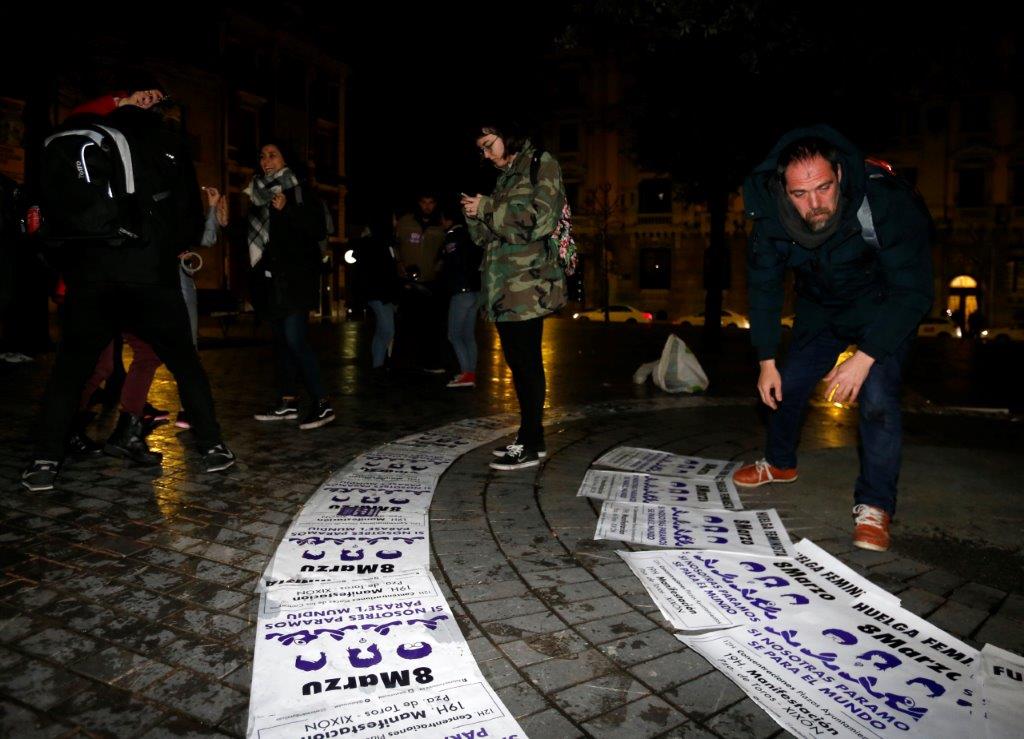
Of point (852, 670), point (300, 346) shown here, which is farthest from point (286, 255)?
point (852, 670)

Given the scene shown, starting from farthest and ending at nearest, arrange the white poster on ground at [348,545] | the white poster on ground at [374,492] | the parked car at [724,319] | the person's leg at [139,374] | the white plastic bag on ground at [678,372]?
the parked car at [724,319] < the white plastic bag on ground at [678,372] < the person's leg at [139,374] < the white poster on ground at [374,492] < the white poster on ground at [348,545]

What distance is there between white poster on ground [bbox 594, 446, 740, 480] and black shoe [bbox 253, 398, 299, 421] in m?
2.38

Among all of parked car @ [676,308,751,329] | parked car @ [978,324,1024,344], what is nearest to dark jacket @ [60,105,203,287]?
parked car @ [978,324,1024,344]

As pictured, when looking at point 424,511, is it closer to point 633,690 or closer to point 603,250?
point 633,690

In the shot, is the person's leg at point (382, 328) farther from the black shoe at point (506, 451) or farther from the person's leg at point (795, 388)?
the person's leg at point (795, 388)

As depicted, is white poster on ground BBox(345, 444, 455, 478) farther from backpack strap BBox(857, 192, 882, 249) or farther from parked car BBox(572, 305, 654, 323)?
parked car BBox(572, 305, 654, 323)

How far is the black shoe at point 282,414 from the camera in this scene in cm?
543

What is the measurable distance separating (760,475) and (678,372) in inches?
137

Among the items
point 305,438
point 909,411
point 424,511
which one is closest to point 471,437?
point 305,438

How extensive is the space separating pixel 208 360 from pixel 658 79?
10152mm

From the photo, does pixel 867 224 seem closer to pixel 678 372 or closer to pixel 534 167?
pixel 534 167

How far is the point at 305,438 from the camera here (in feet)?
15.8

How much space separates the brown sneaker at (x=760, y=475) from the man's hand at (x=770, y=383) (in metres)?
0.45

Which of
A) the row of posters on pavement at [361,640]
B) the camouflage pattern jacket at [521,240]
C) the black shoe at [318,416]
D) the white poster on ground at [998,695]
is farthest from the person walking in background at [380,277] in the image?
the white poster on ground at [998,695]
